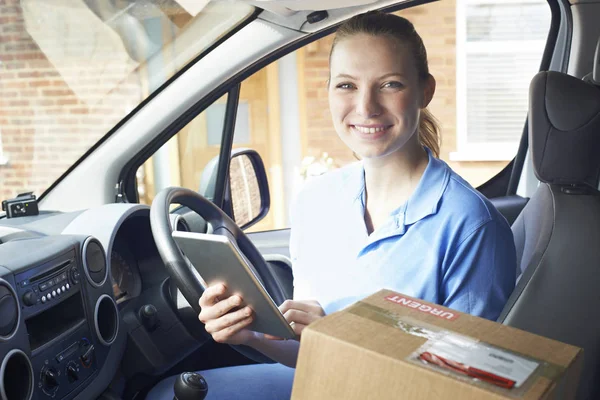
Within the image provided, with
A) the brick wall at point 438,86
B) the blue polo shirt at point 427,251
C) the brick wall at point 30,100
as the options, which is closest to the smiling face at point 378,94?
the blue polo shirt at point 427,251

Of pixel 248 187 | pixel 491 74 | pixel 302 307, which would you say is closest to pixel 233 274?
pixel 302 307

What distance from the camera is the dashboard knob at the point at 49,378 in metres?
1.39

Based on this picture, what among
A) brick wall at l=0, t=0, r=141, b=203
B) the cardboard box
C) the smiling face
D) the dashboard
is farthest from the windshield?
the cardboard box

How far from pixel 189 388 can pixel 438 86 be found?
482cm

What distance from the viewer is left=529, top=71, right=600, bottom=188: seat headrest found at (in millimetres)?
1481

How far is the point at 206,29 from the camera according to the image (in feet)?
6.68

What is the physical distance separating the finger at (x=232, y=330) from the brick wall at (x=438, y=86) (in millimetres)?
4575

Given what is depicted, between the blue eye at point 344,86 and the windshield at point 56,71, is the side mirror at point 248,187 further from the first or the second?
the windshield at point 56,71

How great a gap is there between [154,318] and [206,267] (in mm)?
630

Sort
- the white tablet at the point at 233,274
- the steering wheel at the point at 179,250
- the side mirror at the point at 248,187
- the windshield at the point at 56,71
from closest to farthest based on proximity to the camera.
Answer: the white tablet at the point at 233,274
the steering wheel at the point at 179,250
the side mirror at the point at 248,187
the windshield at the point at 56,71

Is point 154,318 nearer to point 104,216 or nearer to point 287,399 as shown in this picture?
point 104,216

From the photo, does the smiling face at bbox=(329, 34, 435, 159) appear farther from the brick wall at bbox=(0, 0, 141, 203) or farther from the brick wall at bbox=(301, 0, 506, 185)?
the brick wall at bbox=(301, 0, 506, 185)

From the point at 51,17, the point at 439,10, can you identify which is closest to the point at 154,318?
the point at 51,17

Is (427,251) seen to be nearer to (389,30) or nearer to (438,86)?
(389,30)
